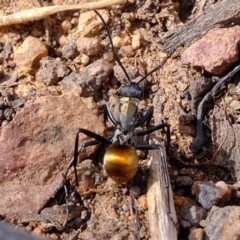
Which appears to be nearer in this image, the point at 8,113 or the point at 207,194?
the point at 207,194

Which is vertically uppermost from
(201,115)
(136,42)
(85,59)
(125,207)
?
(136,42)

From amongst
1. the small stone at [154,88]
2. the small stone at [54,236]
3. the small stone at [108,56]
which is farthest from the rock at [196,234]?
the small stone at [108,56]

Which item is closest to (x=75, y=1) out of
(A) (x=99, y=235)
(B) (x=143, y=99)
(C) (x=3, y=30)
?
(C) (x=3, y=30)

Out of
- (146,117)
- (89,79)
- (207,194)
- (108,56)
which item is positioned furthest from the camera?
(108,56)

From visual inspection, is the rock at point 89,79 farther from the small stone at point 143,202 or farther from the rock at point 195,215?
the rock at point 195,215

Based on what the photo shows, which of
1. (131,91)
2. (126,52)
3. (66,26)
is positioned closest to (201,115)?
(131,91)

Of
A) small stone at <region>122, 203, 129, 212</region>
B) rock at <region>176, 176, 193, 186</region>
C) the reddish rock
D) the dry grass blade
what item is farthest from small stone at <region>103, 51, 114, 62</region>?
small stone at <region>122, 203, 129, 212</region>

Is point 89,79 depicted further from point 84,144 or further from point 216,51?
point 216,51
